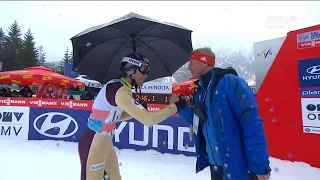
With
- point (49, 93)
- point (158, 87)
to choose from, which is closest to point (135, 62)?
point (49, 93)

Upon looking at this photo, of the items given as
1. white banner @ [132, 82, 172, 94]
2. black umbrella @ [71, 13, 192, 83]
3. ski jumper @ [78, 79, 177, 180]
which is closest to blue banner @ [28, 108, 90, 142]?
black umbrella @ [71, 13, 192, 83]

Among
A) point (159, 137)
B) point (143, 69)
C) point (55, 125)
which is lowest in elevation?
point (159, 137)

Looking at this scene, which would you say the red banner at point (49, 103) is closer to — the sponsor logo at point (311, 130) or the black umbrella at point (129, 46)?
the black umbrella at point (129, 46)

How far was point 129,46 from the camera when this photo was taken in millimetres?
3004

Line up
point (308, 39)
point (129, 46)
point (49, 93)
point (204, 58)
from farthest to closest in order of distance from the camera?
point (49, 93), point (308, 39), point (129, 46), point (204, 58)

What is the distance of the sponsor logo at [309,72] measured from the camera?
15.2 ft

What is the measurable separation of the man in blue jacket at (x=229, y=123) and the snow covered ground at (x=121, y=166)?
296 cm

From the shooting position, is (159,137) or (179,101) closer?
(179,101)

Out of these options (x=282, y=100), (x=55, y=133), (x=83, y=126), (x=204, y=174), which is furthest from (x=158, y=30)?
(x=55, y=133)

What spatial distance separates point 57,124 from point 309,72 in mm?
6476

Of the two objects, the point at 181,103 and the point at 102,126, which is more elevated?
the point at 181,103

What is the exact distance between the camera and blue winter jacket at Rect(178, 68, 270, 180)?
163 cm

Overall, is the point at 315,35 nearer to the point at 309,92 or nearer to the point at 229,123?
the point at 309,92

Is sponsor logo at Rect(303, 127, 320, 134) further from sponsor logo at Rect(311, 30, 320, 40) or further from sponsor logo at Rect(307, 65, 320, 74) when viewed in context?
sponsor logo at Rect(311, 30, 320, 40)
